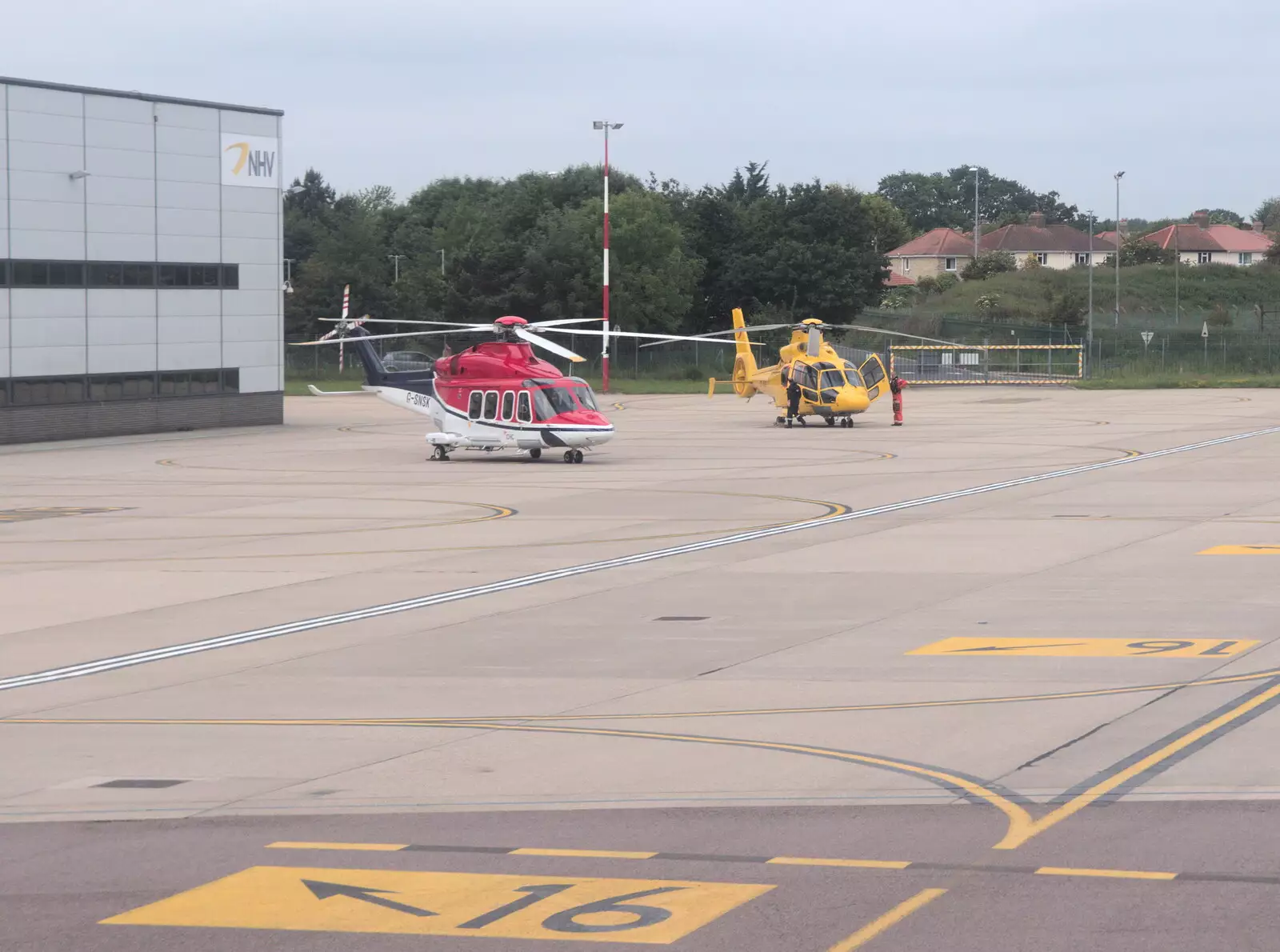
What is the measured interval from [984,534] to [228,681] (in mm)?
14720

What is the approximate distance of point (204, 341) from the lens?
5922cm

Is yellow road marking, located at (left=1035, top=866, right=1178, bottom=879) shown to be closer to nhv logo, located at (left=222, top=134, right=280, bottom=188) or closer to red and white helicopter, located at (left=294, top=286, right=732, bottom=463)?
red and white helicopter, located at (left=294, top=286, right=732, bottom=463)

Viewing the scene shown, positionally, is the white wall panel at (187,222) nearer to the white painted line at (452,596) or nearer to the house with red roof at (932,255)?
the white painted line at (452,596)

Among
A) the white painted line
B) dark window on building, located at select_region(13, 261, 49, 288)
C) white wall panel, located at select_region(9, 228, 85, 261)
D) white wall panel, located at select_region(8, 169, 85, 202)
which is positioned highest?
white wall panel, located at select_region(8, 169, 85, 202)

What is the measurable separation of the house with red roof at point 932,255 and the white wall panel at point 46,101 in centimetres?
13401

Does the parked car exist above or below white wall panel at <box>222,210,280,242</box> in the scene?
below

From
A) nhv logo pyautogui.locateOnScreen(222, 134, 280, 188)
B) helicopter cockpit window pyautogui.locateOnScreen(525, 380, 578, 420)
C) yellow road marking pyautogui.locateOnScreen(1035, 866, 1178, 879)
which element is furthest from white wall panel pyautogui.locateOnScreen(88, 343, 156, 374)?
yellow road marking pyautogui.locateOnScreen(1035, 866, 1178, 879)

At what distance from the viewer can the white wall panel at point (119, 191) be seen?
54.2 meters

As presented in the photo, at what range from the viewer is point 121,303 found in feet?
182

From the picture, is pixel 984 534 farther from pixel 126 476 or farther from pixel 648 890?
pixel 126 476

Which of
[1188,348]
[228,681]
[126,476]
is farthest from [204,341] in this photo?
[1188,348]

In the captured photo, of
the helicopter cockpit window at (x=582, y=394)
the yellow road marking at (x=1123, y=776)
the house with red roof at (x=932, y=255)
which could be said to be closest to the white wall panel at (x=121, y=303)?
the helicopter cockpit window at (x=582, y=394)

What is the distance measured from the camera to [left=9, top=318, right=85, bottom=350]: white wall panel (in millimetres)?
52062

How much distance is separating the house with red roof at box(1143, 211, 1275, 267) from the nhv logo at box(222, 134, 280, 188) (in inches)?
5315
